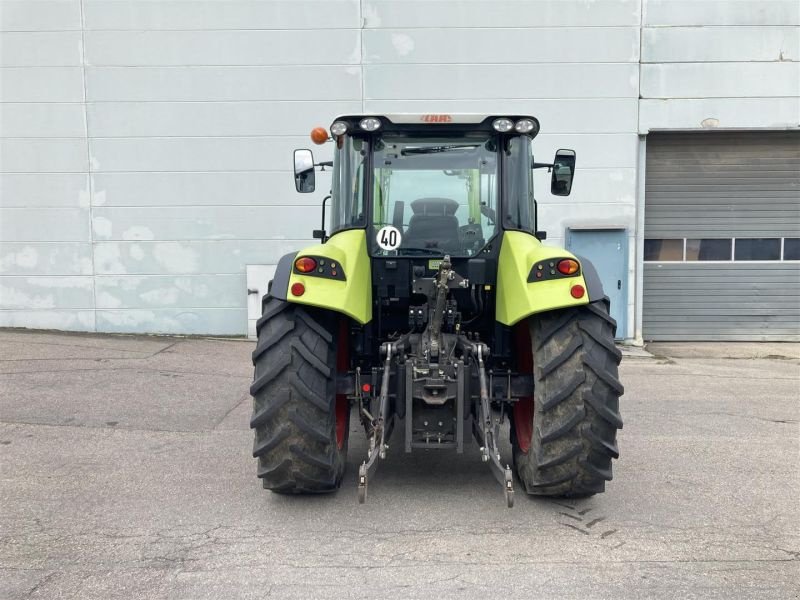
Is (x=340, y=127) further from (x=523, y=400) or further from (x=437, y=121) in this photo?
(x=523, y=400)

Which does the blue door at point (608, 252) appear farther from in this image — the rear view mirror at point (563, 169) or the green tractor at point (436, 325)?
the green tractor at point (436, 325)

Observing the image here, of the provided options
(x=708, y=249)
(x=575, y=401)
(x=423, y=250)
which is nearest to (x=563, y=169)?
(x=423, y=250)

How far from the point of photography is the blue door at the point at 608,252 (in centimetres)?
1237

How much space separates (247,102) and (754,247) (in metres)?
8.94

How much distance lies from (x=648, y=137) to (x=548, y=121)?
1.91 metres

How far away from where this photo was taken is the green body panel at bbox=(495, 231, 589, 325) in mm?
4363

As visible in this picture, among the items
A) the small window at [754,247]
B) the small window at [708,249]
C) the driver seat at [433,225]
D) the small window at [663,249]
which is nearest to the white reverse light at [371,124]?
the driver seat at [433,225]

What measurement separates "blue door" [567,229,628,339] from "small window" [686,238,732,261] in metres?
1.58

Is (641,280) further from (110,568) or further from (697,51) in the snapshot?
(110,568)

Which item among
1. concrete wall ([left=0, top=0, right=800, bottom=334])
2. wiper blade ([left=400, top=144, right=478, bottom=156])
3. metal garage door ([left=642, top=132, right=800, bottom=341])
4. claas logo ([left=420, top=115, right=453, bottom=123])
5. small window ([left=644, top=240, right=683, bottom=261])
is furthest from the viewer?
small window ([left=644, top=240, right=683, bottom=261])

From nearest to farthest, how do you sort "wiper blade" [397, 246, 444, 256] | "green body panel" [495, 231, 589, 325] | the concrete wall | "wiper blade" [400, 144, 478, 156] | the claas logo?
"green body panel" [495, 231, 589, 325] → the claas logo → "wiper blade" [397, 246, 444, 256] → "wiper blade" [400, 144, 478, 156] → the concrete wall

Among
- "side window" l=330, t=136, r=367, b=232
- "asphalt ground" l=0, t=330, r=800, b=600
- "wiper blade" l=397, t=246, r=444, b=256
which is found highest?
"side window" l=330, t=136, r=367, b=232

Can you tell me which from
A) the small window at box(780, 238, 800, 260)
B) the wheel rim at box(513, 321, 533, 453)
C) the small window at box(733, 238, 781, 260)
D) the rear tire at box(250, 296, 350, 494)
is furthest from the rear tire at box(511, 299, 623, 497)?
the small window at box(780, 238, 800, 260)

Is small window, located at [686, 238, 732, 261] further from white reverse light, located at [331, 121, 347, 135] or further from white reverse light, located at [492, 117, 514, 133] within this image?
white reverse light, located at [331, 121, 347, 135]
